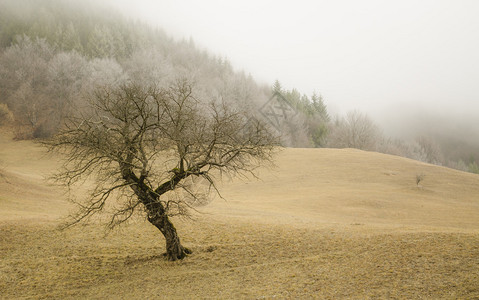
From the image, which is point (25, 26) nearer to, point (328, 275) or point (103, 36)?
point (103, 36)

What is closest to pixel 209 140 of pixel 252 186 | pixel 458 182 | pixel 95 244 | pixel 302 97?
pixel 95 244

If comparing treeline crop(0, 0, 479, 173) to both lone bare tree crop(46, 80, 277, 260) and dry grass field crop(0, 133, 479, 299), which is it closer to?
dry grass field crop(0, 133, 479, 299)

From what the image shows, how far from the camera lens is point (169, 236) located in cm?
1424

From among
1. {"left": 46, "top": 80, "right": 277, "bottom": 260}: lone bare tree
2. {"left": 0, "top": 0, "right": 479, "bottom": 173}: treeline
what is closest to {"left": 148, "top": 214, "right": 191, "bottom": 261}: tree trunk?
{"left": 46, "top": 80, "right": 277, "bottom": 260}: lone bare tree

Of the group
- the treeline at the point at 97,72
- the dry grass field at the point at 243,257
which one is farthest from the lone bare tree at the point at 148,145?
the treeline at the point at 97,72

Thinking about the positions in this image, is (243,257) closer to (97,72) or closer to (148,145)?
(148,145)

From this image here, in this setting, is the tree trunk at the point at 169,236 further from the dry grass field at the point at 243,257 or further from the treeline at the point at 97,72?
the treeline at the point at 97,72

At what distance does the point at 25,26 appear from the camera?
86000 mm

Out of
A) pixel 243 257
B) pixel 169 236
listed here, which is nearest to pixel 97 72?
A: pixel 169 236

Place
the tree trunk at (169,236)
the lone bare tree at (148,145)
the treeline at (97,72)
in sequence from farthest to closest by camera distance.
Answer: the treeline at (97,72)
the tree trunk at (169,236)
the lone bare tree at (148,145)

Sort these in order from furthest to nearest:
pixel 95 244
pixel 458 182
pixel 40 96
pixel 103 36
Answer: pixel 103 36
pixel 40 96
pixel 458 182
pixel 95 244

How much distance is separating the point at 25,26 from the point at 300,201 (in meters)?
96.2

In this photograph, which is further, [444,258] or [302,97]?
[302,97]

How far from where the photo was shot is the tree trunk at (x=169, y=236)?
13898 mm
